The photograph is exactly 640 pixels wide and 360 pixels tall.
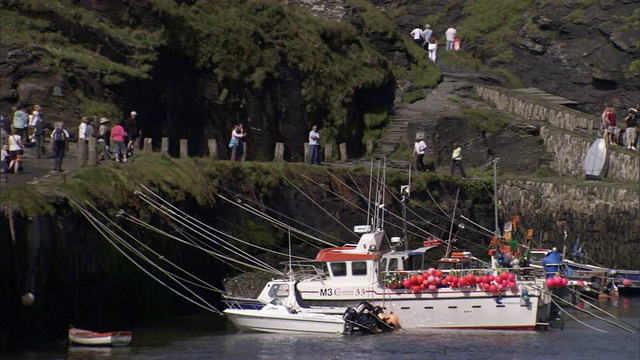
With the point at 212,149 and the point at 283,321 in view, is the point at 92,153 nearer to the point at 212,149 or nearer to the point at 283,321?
the point at 283,321

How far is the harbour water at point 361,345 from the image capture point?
3734 centimetres

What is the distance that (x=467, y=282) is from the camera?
144ft

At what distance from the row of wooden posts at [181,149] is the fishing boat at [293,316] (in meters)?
6.17

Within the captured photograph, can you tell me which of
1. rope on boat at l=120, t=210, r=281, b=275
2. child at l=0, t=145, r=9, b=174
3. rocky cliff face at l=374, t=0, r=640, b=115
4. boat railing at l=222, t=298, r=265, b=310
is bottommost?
boat railing at l=222, t=298, r=265, b=310

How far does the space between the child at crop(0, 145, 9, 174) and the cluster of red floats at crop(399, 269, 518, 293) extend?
1273 centimetres

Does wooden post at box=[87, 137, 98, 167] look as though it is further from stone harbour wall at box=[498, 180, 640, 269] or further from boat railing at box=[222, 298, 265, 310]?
stone harbour wall at box=[498, 180, 640, 269]

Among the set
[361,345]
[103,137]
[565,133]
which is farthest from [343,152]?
[361,345]

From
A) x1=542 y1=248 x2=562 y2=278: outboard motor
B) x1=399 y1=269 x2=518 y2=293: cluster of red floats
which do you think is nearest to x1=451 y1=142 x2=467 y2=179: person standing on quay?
x1=542 y1=248 x2=562 y2=278: outboard motor

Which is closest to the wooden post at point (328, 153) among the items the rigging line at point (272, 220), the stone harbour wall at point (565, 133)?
the rigging line at point (272, 220)

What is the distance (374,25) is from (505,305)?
3005cm

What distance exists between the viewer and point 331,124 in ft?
209

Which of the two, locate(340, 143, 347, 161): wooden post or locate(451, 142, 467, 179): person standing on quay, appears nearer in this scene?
locate(340, 143, 347, 161): wooden post

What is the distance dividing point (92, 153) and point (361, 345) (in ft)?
34.4

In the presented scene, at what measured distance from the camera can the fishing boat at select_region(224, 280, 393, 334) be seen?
4266 centimetres
